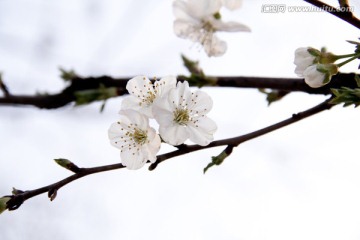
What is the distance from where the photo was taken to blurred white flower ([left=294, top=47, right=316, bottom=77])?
122cm

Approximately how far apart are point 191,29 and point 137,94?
0.25 metres

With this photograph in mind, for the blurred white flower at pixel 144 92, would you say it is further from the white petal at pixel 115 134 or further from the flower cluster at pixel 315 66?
the flower cluster at pixel 315 66

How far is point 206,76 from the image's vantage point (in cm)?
122

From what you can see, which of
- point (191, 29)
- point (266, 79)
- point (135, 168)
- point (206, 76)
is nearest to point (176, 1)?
point (191, 29)

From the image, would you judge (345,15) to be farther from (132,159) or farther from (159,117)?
(132,159)

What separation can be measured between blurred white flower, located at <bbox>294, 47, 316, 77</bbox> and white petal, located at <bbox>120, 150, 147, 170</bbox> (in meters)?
0.48

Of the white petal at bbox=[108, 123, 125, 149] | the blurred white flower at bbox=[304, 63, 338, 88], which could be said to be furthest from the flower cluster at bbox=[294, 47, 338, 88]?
the white petal at bbox=[108, 123, 125, 149]

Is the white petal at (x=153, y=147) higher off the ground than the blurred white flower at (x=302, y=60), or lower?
lower

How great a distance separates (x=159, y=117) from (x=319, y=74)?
428 mm

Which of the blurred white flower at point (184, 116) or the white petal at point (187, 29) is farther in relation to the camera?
the white petal at point (187, 29)

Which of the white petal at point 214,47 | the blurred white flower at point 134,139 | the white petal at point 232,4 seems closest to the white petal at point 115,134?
the blurred white flower at point 134,139

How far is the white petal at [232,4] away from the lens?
1.16 meters

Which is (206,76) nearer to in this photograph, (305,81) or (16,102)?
(305,81)

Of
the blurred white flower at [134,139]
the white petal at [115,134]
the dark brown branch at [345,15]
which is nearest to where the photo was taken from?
the dark brown branch at [345,15]
